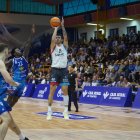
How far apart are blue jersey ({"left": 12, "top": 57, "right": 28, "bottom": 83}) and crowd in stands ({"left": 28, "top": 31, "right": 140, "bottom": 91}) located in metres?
7.53

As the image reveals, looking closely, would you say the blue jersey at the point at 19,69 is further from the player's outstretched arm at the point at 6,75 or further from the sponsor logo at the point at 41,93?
the sponsor logo at the point at 41,93

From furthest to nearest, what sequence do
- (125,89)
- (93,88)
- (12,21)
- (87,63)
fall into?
(12,21) < (87,63) < (93,88) < (125,89)

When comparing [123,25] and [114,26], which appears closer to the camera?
[123,25]

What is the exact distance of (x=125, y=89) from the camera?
51.9 feet

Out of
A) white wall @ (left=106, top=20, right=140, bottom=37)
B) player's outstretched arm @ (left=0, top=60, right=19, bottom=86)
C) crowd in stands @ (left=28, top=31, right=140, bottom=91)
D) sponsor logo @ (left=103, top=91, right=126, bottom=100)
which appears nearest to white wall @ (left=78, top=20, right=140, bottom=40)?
white wall @ (left=106, top=20, right=140, bottom=37)

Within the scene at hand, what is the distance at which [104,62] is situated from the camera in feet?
80.1

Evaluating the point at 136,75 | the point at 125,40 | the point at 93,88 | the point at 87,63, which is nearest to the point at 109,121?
the point at 93,88

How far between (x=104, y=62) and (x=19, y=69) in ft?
48.7

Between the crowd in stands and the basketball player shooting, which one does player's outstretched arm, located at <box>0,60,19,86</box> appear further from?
the crowd in stands

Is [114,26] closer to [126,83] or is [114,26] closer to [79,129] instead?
[126,83]

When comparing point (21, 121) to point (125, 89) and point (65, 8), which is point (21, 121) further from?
point (65, 8)

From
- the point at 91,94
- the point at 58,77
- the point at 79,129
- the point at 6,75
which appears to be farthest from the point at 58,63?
the point at 91,94

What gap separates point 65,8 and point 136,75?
18337 millimetres

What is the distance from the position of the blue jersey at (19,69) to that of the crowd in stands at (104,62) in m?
7.53
